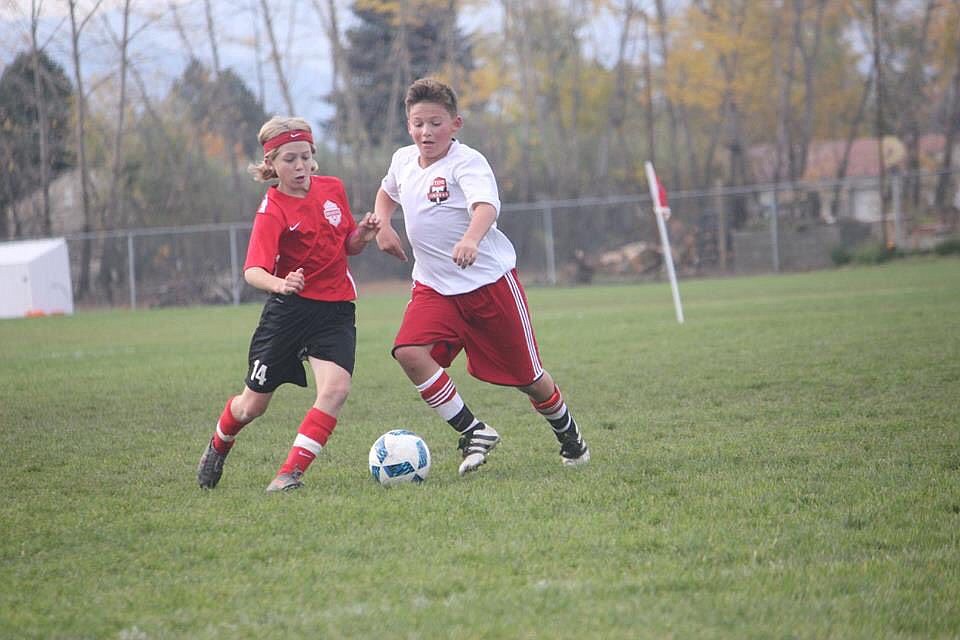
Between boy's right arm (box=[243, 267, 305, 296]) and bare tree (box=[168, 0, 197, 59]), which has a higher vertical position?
bare tree (box=[168, 0, 197, 59])

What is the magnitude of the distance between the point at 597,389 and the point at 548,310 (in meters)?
10.9

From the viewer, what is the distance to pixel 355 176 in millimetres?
35500

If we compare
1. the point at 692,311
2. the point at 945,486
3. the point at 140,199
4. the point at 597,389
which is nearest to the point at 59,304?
the point at 140,199

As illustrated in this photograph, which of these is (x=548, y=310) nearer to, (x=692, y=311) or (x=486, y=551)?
(x=692, y=311)

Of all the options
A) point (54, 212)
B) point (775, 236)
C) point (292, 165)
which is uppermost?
point (54, 212)

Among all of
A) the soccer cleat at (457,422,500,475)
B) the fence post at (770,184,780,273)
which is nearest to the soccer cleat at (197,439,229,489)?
the soccer cleat at (457,422,500,475)

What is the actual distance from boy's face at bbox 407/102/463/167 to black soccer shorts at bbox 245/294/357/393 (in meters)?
0.87

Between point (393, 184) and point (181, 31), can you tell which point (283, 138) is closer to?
point (393, 184)

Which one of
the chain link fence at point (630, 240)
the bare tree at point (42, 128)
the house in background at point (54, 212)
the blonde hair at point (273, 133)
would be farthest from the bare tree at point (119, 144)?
the blonde hair at point (273, 133)

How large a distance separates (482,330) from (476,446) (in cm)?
56

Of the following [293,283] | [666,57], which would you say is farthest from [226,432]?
[666,57]

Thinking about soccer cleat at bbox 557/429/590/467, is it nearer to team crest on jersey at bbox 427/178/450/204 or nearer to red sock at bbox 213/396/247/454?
team crest on jersey at bbox 427/178/450/204

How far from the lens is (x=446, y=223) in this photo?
5.93 metres

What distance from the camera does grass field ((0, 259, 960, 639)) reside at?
11.4 ft
